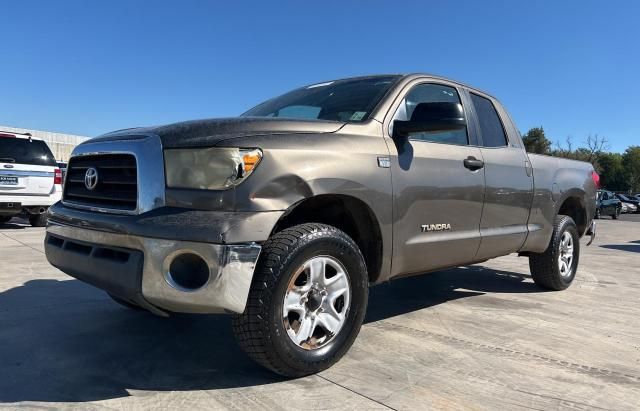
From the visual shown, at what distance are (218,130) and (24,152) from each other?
9033mm

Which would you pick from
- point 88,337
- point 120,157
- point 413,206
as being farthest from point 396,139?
point 88,337

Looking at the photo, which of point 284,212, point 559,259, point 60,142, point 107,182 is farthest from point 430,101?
point 60,142

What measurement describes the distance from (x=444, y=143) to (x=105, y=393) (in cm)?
272

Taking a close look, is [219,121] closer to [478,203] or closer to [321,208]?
[321,208]

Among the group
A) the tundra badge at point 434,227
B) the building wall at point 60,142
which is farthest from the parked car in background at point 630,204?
the tundra badge at point 434,227

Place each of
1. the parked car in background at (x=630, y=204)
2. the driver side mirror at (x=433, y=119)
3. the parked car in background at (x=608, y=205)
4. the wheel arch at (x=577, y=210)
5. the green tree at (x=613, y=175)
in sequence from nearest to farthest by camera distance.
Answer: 1. the driver side mirror at (x=433, y=119)
2. the wheel arch at (x=577, y=210)
3. the parked car in background at (x=608, y=205)
4. the parked car in background at (x=630, y=204)
5. the green tree at (x=613, y=175)

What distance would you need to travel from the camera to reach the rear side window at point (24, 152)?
9.58 m

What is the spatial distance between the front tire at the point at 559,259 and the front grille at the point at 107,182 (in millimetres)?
4147

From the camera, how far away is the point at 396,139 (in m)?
3.29

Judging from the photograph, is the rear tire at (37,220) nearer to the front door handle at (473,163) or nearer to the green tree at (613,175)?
the front door handle at (473,163)

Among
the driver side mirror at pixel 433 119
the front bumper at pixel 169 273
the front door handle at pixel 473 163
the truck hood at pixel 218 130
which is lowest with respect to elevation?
the front bumper at pixel 169 273

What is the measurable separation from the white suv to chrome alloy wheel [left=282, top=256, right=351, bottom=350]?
28.7ft

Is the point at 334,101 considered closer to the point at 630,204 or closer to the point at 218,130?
the point at 218,130

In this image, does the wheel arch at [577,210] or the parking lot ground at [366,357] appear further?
the wheel arch at [577,210]
